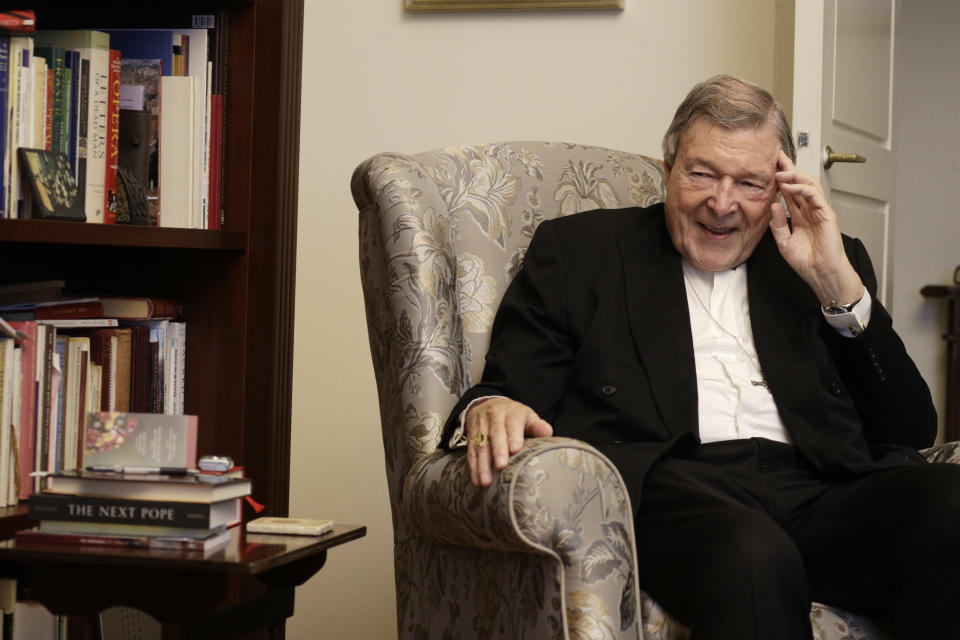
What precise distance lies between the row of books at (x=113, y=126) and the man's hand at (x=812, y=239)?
988 mm

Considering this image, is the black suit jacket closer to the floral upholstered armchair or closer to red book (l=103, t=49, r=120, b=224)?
the floral upholstered armchair

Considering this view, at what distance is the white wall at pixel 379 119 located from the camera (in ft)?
8.46

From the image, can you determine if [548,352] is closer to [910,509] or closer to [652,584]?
[652,584]

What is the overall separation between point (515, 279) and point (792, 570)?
2.38 ft

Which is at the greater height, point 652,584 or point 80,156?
point 80,156

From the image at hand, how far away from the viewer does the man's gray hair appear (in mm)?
1731

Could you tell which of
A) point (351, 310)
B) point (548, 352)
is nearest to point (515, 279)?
point (548, 352)

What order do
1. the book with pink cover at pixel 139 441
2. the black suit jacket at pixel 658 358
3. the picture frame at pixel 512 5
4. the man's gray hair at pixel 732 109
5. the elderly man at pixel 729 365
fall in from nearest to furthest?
the book with pink cover at pixel 139 441 → the elderly man at pixel 729 365 → the black suit jacket at pixel 658 358 → the man's gray hair at pixel 732 109 → the picture frame at pixel 512 5

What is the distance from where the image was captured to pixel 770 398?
66.4 inches

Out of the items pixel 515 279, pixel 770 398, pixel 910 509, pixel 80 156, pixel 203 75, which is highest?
pixel 203 75

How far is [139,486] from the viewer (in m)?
1.32

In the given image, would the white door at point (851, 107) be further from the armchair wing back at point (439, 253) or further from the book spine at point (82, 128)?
the book spine at point (82, 128)

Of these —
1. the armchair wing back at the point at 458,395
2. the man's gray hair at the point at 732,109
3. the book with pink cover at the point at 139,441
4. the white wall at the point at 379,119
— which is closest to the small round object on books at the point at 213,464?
the book with pink cover at the point at 139,441

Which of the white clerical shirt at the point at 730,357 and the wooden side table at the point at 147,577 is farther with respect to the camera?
the white clerical shirt at the point at 730,357
